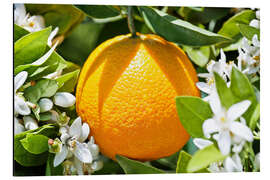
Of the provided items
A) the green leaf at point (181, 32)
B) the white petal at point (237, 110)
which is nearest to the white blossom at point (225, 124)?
the white petal at point (237, 110)

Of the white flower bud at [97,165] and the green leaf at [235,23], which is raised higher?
the green leaf at [235,23]

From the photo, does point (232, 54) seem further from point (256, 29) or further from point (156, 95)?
point (156, 95)

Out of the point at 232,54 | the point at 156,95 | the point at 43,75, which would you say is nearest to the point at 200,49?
the point at 232,54

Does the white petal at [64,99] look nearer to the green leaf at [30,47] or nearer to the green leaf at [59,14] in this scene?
the green leaf at [30,47]

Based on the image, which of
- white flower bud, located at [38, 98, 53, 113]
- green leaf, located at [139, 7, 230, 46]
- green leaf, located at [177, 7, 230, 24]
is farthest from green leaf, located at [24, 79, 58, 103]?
green leaf, located at [177, 7, 230, 24]

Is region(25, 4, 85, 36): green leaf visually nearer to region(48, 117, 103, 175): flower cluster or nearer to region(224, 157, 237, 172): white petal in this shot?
region(48, 117, 103, 175): flower cluster

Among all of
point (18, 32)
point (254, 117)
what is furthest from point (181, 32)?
point (18, 32)
